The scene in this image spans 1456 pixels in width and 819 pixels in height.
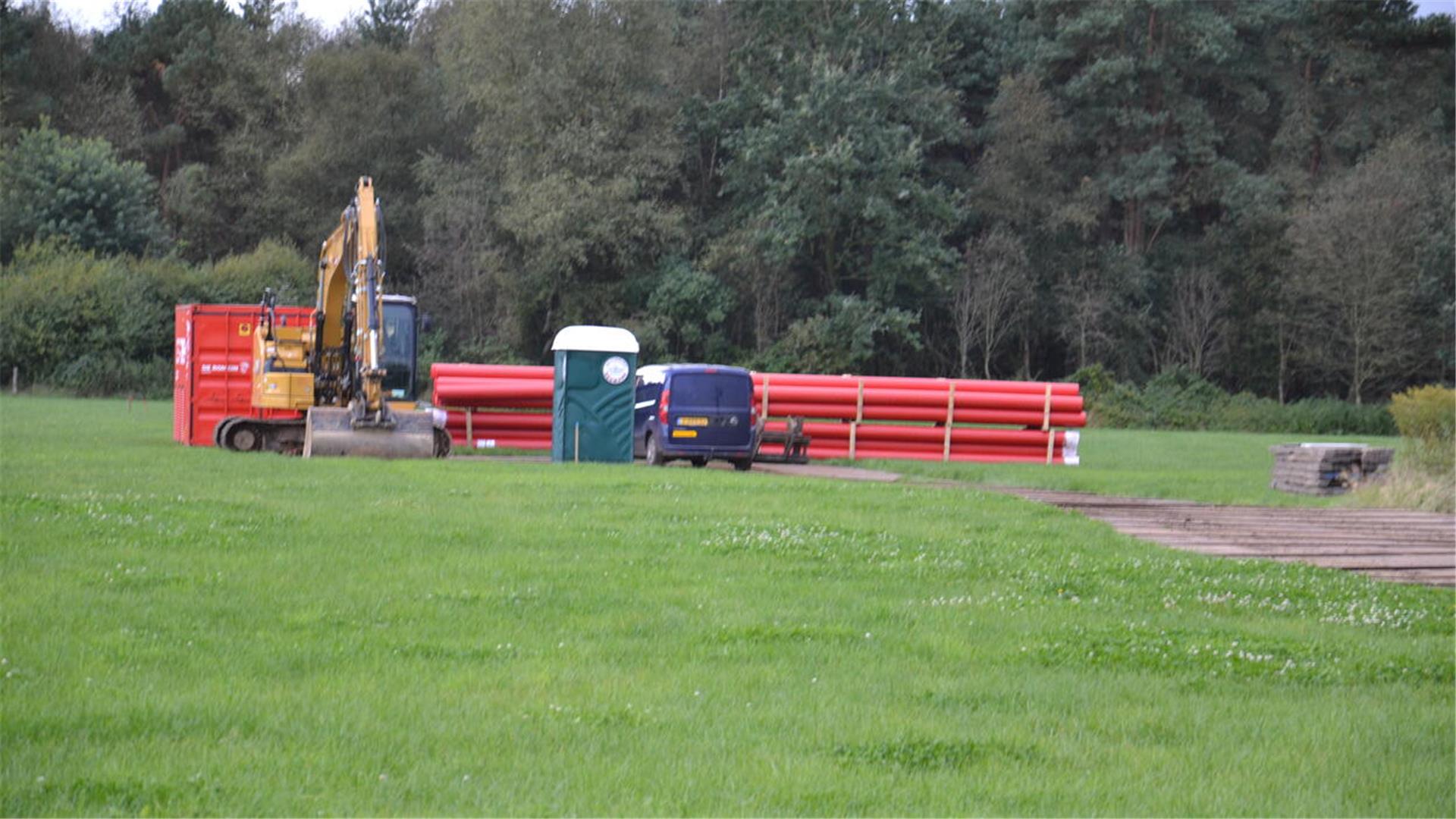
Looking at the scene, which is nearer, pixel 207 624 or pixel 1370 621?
pixel 207 624

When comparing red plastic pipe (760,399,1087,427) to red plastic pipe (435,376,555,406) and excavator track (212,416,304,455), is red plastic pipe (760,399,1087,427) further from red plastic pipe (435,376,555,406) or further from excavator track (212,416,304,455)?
excavator track (212,416,304,455)

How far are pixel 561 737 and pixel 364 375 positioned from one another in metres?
18.8

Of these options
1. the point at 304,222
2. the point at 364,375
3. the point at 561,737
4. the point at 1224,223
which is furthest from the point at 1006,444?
the point at 304,222

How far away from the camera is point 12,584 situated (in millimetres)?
9797

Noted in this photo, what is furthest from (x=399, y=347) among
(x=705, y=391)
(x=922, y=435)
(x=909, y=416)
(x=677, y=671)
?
(x=677, y=671)

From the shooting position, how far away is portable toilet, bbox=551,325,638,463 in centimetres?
2733

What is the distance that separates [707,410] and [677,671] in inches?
772

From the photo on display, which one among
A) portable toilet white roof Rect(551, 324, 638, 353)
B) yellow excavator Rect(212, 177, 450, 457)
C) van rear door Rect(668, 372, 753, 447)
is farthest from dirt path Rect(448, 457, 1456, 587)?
yellow excavator Rect(212, 177, 450, 457)

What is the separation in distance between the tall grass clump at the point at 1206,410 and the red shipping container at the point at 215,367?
114 ft

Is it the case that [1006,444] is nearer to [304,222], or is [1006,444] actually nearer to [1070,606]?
[1070,606]

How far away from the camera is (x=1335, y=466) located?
978 inches

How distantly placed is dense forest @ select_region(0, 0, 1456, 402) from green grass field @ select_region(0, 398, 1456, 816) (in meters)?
44.3

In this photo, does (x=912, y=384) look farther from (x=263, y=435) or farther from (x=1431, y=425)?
(x=263, y=435)

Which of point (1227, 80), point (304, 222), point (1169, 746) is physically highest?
point (1227, 80)
